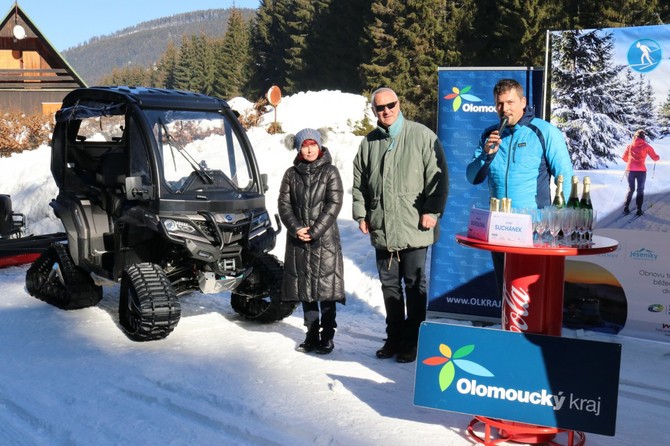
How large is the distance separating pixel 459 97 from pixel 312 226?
2.12m

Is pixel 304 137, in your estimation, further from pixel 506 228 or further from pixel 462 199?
pixel 506 228

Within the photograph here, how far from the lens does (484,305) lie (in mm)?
7043

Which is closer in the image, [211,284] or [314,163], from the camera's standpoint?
[314,163]

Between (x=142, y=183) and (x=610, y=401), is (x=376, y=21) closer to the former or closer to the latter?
(x=142, y=183)

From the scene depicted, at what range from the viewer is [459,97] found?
6.96 metres

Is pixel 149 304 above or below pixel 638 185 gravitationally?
below

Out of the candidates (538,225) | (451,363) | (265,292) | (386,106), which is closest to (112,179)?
(265,292)

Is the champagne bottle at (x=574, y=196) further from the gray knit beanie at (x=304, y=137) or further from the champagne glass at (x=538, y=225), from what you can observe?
the gray knit beanie at (x=304, y=137)

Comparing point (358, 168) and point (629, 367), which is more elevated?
point (358, 168)

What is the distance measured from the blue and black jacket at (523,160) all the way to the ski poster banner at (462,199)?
83.9 inches

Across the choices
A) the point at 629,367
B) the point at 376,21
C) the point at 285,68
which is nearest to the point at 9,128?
the point at 376,21

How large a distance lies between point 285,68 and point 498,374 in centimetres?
5975

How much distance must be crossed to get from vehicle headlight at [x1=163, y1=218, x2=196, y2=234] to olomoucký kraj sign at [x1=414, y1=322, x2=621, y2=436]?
2669 mm

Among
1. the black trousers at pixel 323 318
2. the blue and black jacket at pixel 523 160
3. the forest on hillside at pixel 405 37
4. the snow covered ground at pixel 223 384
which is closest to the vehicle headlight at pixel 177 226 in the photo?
the snow covered ground at pixel 223 384
